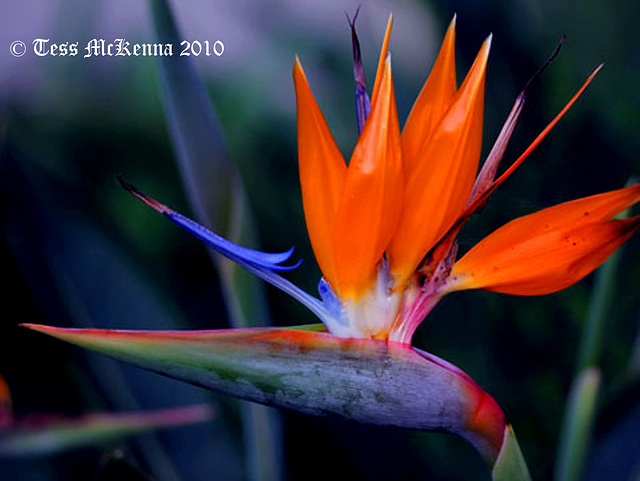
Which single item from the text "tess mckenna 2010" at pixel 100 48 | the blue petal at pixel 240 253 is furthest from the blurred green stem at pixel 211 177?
the text "tess mckenna 2010" at pixel 100 48

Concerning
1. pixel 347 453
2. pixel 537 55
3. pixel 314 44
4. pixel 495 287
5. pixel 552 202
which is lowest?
pixel 347 453

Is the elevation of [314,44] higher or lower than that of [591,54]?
higher

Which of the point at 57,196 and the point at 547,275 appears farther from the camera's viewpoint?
the point at 57,196

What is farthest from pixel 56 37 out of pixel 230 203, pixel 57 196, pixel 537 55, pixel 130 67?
pixel 537 55

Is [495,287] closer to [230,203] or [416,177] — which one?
[416,177]

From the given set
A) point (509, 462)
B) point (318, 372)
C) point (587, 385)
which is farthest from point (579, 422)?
point (318, 372)

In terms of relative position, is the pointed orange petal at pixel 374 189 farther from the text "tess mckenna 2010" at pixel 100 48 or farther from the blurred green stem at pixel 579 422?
the text "tess mckenna 2010" at pixel 100 48

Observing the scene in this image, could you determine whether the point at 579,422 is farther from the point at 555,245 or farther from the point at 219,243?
the point at 219,243
